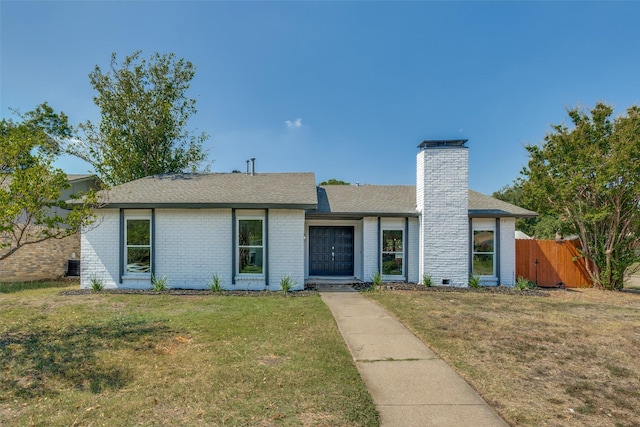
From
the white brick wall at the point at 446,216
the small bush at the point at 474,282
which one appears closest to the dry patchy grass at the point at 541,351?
the small bush at the point at 474,282

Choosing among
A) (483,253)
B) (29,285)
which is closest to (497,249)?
(483,253)

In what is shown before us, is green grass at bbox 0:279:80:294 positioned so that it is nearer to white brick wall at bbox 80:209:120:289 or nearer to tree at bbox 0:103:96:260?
white brick wall at bbox 80:209:120:289

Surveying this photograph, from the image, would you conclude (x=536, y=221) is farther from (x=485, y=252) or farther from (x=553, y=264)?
(x=485, y=252)

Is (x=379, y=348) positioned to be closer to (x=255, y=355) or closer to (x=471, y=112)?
(x=255, y=355)

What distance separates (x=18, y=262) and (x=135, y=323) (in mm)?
10829

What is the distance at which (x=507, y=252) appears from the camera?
12.3 m

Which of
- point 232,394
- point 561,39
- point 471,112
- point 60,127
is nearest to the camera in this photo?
point 232,394

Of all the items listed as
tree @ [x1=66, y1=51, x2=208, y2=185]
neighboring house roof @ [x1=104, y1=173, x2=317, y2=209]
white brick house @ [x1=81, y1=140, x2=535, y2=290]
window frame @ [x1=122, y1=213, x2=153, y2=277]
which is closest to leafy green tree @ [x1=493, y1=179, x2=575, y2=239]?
white brick house @ [x1=81, y1=140, x2=535, y2=290]

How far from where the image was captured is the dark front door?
44.7ft

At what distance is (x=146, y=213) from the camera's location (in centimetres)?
1117

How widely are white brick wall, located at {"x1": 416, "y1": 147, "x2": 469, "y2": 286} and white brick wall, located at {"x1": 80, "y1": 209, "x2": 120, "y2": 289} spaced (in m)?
10.8

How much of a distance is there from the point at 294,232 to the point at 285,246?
22.3 inches

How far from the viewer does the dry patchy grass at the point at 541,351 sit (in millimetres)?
3572

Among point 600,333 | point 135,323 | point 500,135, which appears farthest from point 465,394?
point 500,135
